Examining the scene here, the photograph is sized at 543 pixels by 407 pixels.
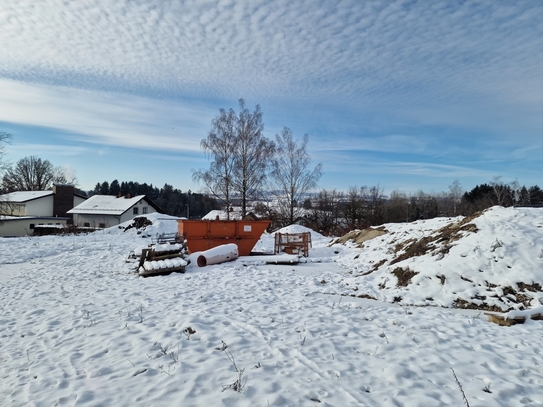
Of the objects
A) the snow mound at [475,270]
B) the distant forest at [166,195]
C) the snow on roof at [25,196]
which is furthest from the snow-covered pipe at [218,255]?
the distant forest at [166,195]

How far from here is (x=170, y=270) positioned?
1002 cm

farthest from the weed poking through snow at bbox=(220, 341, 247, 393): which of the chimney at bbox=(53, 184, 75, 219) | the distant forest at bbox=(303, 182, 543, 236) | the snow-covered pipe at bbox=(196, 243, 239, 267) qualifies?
the chimney at bbox=(53, 184, 75, 219)

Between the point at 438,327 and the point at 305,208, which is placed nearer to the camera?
the point at 438,327

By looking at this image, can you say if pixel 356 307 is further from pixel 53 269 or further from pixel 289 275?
pixel 53 269

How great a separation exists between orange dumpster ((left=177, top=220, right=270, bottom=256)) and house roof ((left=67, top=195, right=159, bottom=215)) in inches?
1426

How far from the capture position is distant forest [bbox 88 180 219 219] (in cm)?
8050

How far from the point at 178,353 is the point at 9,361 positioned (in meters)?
2.02

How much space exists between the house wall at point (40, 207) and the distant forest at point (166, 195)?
25703mm

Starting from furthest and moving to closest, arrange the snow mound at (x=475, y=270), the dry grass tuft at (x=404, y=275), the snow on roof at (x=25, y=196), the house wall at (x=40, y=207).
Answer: the house wall at (x=40, y=207)
the snow on roof at (x=25, y=196)
the dry grass tuft at (x=404, y=275)
the snow mound at (x=475, y=270)

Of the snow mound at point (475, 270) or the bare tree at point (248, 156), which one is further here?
the bare tree at point (248, 156)

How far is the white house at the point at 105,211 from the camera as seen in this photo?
4528 centimetres

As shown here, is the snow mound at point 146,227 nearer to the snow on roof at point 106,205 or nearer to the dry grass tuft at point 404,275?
the snow on roof at point 106,205

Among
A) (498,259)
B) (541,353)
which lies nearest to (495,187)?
(498,259)

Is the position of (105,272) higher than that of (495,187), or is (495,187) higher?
(495,187)
